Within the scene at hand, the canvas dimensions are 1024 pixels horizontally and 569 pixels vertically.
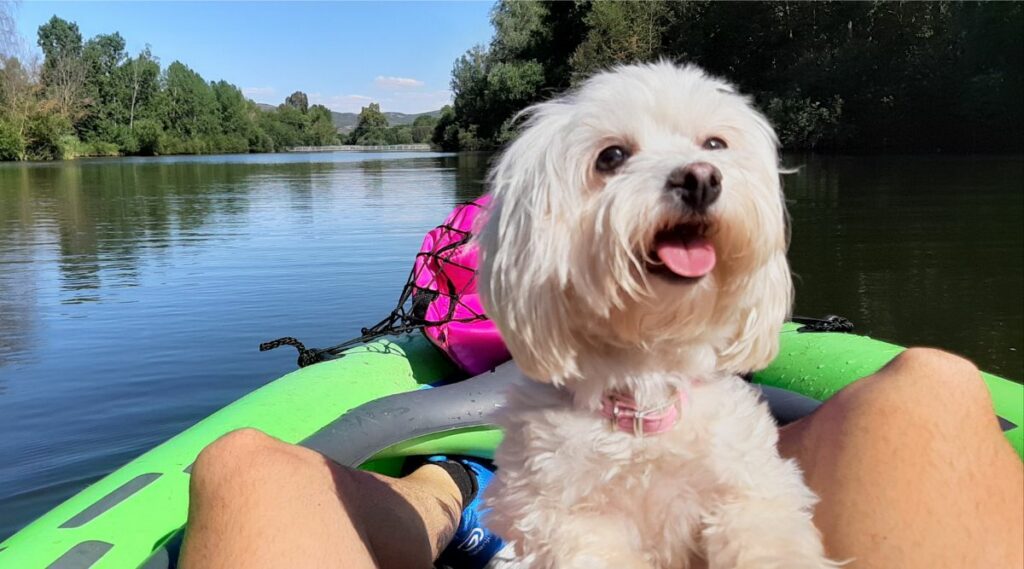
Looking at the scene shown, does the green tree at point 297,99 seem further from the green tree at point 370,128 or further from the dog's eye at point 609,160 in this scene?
the dog's eye at point 609,160

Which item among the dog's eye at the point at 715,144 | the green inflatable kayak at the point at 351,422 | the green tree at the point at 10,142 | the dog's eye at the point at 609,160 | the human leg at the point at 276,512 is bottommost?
the green inflatable kayak at the point at 351,422

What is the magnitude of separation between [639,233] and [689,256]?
113mm

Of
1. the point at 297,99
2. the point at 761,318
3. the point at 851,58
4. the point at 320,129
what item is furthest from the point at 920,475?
the point at 297,99

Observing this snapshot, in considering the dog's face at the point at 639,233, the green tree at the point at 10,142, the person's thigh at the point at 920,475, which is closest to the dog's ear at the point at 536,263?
the dog's face at the point at 639,233

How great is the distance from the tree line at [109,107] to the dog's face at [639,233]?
5831 cm

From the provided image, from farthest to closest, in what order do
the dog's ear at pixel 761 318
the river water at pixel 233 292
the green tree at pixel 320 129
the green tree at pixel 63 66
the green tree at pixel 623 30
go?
the green tree at pixel 320 129 < the green tree at pixel 63 66 < the green tree at pixel 623 30 < the river water at pixel 233 292 < the dog's ear at pixel 761 318

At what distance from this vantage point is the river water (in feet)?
17.8

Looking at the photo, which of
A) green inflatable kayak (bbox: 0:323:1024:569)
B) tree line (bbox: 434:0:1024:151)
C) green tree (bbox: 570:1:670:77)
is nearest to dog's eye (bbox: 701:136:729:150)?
green inflatable kayak (bbox: 0:323:1024:569)

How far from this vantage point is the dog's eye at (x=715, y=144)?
1.79 m

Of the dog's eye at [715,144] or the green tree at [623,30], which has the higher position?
the green tree at [623,30]

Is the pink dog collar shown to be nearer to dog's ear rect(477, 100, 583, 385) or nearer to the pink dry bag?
dog's ear rect(477, 100, 583, 385)

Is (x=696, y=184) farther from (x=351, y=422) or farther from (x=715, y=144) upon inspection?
(x=351, y=422)

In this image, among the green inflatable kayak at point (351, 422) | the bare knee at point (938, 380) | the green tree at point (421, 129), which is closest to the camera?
the bare knee at point (938, 380)

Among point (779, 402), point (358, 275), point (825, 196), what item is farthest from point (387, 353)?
point (825, 196)
